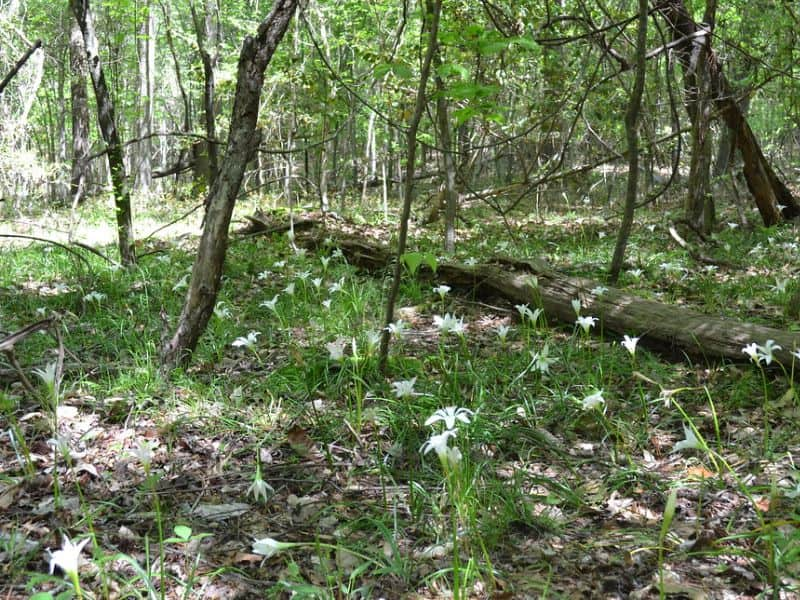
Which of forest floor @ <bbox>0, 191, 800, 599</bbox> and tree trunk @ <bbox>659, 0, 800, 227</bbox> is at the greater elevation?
tree trunk @ <bbox>659, 0, 800, 227</bbox>

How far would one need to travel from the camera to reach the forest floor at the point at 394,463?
1.96 meters

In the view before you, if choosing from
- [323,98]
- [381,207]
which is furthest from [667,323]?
[381,207]

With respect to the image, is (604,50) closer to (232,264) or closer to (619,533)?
(619,533)

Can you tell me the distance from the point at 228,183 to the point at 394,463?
187cm

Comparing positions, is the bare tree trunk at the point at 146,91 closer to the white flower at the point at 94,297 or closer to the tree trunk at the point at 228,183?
the white flower at the point at 94,297

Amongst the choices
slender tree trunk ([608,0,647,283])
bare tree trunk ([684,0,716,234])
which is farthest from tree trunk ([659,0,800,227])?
slender tree trunk ([608,0,647,283])

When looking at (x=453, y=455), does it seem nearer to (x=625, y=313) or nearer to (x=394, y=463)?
(x=394, y=463)

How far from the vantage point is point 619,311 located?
4.16m

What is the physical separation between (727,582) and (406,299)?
12.5 ft

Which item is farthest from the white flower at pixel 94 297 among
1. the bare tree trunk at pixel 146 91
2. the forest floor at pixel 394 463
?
the bare tree trunk at pixel 146 91

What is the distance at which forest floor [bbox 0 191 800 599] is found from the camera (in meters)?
1.96

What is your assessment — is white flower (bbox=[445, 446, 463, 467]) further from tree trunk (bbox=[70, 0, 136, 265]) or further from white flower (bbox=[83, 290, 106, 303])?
tree trunk (bbox=[70, 0, 136, 265])

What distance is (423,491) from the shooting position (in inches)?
93.2

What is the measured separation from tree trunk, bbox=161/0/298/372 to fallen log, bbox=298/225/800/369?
2197 millimetres
